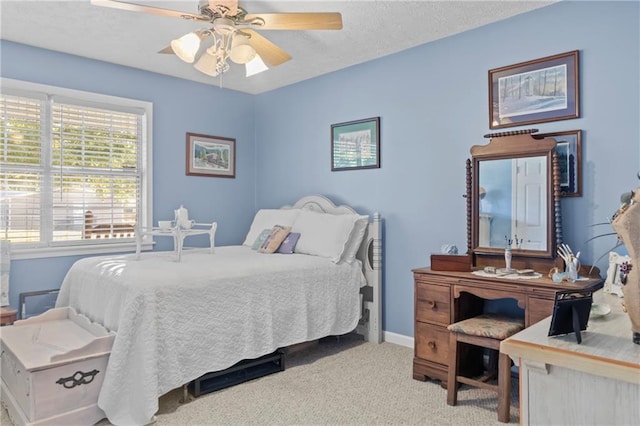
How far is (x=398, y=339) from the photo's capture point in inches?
148

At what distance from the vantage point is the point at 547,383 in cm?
112

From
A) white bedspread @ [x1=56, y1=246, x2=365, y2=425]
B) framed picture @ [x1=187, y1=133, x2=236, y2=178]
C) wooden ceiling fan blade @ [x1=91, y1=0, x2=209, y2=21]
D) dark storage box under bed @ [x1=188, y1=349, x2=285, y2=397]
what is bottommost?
dark storage box under bed @ [x1=188, y1=349, x2=285, y2=397]

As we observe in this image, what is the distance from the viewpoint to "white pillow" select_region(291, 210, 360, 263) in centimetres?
362

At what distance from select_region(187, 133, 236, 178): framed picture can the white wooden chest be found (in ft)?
7.73

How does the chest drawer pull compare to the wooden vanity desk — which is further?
the wooden vanity desk

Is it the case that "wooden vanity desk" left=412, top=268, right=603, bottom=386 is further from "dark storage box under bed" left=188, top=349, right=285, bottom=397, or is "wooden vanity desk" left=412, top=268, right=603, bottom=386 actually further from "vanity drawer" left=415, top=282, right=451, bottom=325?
"dark storage box under bed" left=188, top=349, right=285, bottom=397

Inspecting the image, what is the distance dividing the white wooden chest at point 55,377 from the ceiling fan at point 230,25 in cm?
179

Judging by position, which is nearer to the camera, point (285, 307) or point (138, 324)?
point (138, 324)

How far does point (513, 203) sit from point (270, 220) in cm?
229

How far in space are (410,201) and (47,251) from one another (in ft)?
10.2

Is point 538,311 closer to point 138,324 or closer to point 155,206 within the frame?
point 138,324

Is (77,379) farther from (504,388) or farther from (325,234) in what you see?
(504,388)

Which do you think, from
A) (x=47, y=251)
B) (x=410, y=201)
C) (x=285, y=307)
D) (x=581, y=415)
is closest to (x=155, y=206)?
(x=47, y=251)

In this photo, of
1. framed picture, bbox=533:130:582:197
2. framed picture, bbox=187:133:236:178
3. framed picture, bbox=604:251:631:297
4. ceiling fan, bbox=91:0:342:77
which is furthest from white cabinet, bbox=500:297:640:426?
framed picture, bbox=187:133:236:178
